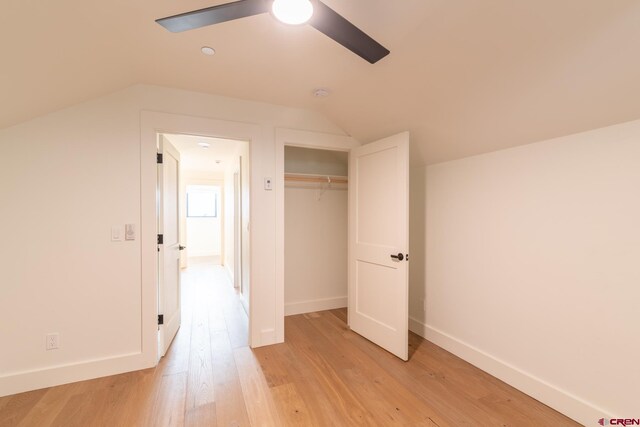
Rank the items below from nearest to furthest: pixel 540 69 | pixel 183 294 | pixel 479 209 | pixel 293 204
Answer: pixel 540 69, pixel 479 209, pixel 293 204, pixel 183 294

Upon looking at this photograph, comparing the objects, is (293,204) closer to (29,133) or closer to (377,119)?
(377,119)

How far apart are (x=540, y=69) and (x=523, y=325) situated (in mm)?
1701

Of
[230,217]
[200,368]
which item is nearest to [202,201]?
[230,217]

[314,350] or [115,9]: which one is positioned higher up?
[115,9]

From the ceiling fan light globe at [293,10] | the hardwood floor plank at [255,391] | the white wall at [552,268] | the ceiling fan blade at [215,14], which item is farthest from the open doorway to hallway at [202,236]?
the white wall at [552,268]

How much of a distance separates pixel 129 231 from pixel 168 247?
0.44 metres

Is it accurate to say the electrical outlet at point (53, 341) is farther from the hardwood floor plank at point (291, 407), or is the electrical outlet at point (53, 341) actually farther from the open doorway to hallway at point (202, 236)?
the hardwood floor plank at point (291, 407)

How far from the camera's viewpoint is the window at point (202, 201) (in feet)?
26.5

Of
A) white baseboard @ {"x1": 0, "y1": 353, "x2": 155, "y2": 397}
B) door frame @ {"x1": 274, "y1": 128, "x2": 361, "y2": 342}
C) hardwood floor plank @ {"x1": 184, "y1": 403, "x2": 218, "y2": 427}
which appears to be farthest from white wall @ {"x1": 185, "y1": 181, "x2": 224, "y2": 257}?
hardwood floor plank @ {"x1": 184, "y1": 403, "x2": 218, "y2": 427}

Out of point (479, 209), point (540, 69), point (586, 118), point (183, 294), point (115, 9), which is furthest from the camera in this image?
point (183, 294)

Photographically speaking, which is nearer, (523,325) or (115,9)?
(115,9)

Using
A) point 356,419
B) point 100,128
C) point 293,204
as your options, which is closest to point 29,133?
point 100,128

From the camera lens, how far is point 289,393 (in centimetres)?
185

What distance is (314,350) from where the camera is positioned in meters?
2.44
